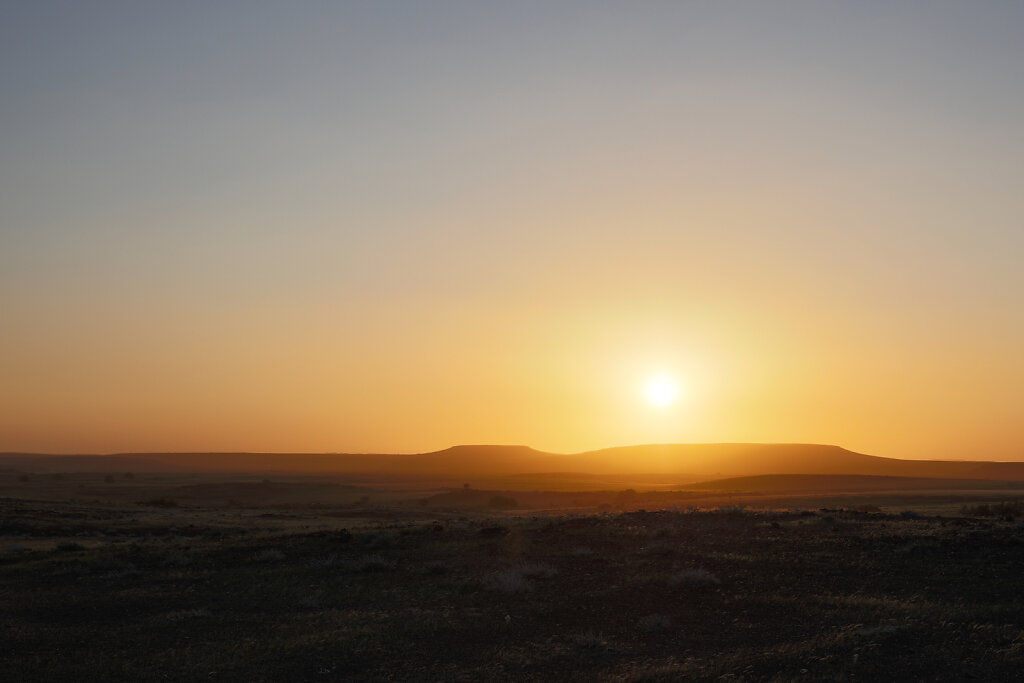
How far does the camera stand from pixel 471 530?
2473 centimetres

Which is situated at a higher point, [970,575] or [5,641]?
[970,575]

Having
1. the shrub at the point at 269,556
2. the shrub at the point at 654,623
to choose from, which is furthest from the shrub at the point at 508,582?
the shrub at the point at 269,556

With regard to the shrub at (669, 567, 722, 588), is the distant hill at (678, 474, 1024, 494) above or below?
below

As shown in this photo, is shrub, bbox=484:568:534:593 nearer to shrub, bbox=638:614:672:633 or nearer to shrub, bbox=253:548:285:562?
shrub, bbox=638:614:672:633

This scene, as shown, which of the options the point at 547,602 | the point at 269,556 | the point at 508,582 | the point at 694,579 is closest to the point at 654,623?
the point at 547,602

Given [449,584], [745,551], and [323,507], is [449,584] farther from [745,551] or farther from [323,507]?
[323,507]

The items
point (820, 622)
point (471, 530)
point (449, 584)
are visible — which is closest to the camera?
point (820, 622)

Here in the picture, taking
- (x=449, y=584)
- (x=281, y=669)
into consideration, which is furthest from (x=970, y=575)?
(x=281, y=669)

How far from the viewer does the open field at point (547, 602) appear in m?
11.8

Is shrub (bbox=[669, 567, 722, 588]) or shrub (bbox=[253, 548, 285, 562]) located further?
shrub (bbox=[253, 548, 285, 562])

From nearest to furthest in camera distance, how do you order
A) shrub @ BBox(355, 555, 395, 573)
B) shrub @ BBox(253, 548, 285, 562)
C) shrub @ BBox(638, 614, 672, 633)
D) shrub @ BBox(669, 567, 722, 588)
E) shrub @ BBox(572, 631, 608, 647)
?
shrub @ BBox(572, 631, 608, 647) < shrub @ BBox(638, 614, 672, 633) < shrub @ BBox(669, 567, 722, 588) < shrub @ BBox(355, 555, 395, 573) < shrub @ BBox(253, 548, 285, 562)

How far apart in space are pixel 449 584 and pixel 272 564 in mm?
5827

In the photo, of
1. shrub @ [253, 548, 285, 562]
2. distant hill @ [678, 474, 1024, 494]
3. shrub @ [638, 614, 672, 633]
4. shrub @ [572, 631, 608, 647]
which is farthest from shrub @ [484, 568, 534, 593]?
distant hill @ [678, 474, 1024, 494]

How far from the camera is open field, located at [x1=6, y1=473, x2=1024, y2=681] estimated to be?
1176cm
